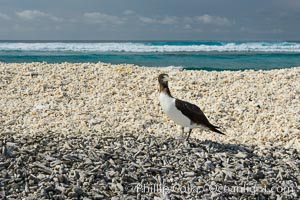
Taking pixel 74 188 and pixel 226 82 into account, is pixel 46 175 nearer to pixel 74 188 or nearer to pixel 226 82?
pixel 74 188

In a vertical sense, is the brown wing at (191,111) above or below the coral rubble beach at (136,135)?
above

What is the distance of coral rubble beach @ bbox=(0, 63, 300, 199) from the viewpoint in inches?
186

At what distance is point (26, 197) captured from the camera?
4.28m

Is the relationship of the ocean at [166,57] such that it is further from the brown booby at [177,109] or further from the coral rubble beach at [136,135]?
the brown booby at [177,109]

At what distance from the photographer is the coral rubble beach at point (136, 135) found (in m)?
4.71

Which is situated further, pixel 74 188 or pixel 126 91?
pixel 126 91

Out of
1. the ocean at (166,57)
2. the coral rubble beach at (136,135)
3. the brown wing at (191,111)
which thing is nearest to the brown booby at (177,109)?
the brown wing at (191,111)

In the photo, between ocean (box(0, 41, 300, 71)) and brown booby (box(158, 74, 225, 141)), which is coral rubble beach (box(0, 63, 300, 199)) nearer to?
brown booby (box(158, 74, 225, 141))

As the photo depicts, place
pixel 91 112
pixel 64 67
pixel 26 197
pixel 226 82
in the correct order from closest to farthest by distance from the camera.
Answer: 1. pixel 26 197
2. pixel 91 112
3. pixel 226 82
4. pixel 64 67

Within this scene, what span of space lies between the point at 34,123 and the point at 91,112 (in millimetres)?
1335

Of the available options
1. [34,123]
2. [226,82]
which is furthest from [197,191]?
[226,82]

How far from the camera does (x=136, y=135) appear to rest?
249 inches

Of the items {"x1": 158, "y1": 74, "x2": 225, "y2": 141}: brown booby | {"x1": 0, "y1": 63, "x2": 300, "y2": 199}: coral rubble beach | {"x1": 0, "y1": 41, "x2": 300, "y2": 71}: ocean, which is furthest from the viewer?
{"x1": 0, "y1": 41, "x2": 300, "y2": 71}: ocean

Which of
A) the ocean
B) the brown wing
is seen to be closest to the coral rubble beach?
the brown wing
